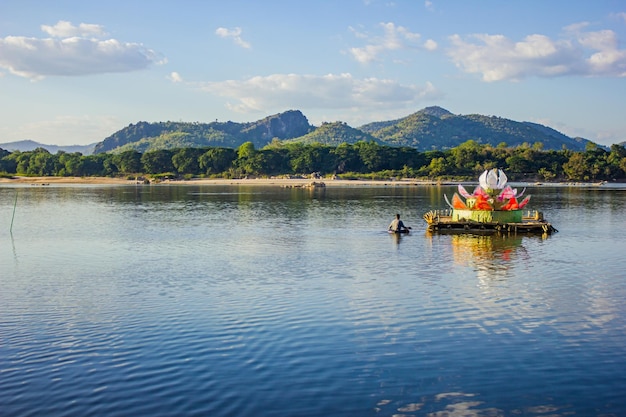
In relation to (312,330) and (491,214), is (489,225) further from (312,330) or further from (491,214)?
(312,330)

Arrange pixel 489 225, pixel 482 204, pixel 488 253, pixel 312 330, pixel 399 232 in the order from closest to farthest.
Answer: pixel 312 330, pixel 488 253, pixel 399 232, pixel 489 225, pixel 482 204

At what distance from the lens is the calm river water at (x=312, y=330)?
1602cm

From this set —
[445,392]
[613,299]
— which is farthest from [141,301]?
[613,299]

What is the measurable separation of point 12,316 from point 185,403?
12.2 meters

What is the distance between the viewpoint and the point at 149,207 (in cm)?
8950

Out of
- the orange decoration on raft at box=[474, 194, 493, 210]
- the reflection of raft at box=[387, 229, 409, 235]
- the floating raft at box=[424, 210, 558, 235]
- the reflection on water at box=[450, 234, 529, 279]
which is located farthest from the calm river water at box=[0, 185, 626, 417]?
the orange decoration on raft at box=[474, 194, 493, 210]

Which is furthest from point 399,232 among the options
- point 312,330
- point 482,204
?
point 312,330

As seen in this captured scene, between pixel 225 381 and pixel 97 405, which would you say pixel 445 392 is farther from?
pixel 97 405

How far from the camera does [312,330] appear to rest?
22.3 meters

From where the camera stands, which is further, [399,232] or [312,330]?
[399,232]

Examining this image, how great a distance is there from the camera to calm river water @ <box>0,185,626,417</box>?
1602 centimetres

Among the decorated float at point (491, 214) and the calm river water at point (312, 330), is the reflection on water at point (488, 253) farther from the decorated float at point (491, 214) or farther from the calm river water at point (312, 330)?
the decorated float at point (491, 214)

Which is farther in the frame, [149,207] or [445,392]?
[149,207]

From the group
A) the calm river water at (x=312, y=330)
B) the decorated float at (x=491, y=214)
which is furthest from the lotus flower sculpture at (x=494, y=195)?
the calm river water at (x=312, y=330)
